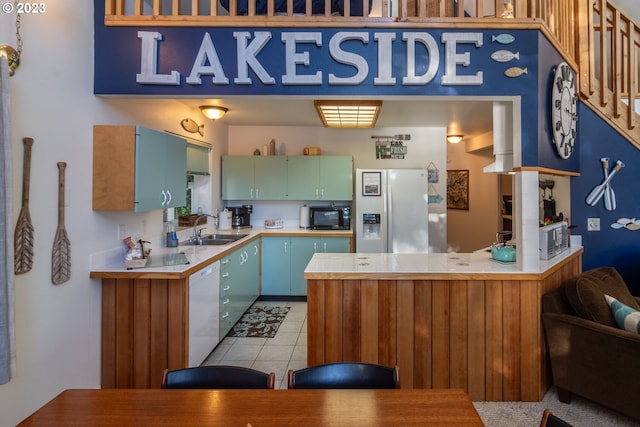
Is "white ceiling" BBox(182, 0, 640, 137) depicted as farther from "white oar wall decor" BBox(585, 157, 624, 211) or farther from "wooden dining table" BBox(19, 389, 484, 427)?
"wooden dining table" BBox(19, 389, 484, 427)

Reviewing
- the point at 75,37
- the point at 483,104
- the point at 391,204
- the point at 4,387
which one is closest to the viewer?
the point at 4,387

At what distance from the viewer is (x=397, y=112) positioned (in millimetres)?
4320

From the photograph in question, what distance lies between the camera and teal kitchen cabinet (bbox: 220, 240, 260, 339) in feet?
11.3

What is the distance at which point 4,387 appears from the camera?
6.01ft

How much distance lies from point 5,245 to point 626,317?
133 inches

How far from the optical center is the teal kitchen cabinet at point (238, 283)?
3456 mm

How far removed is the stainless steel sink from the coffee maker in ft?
2.14

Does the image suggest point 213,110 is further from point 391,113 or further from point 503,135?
point 503,135

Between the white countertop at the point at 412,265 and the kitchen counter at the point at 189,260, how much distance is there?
89 centimetres

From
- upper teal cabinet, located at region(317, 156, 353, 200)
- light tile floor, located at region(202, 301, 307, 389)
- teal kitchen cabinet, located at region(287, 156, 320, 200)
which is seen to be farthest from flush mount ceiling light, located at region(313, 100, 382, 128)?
light tile floor, located at region(202, 301, 307, 389)

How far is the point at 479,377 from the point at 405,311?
2.27 feet

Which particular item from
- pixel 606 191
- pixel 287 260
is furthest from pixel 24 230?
pixel 606 191

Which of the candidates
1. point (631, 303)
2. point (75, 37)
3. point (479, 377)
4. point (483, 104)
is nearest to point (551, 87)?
point (483, 104)

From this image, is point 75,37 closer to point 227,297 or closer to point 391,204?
point 227,297
